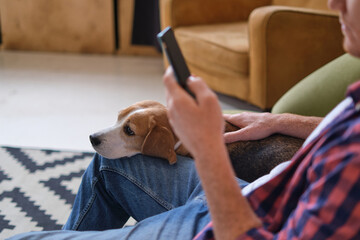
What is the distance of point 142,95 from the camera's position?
10.6 ft

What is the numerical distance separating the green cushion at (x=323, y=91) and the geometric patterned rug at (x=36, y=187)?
0.95m

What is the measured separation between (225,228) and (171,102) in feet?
0.70

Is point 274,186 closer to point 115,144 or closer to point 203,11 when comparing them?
point 115,144

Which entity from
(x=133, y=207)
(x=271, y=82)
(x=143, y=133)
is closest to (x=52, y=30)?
(x=271, y=82)

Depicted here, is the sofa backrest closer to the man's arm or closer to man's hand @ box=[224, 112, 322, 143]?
man's hand @ box=[224, 112, 322, 143]

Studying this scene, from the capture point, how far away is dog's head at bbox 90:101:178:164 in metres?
1.31

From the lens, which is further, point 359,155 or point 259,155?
point 259,155

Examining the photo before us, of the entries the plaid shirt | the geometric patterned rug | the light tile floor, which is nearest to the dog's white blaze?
the geometric patterned rug

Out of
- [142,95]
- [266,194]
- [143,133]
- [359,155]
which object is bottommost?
[142,95]

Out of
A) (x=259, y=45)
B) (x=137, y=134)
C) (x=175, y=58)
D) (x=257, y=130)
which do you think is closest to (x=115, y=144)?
(x=137, y=134)

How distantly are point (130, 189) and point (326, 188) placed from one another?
1.94ft

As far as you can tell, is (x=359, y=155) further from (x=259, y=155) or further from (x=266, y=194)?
(x=259, y=155)

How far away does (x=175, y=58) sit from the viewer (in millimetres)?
760

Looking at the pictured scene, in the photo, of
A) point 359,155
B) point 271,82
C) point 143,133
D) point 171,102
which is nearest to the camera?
point 359,155
